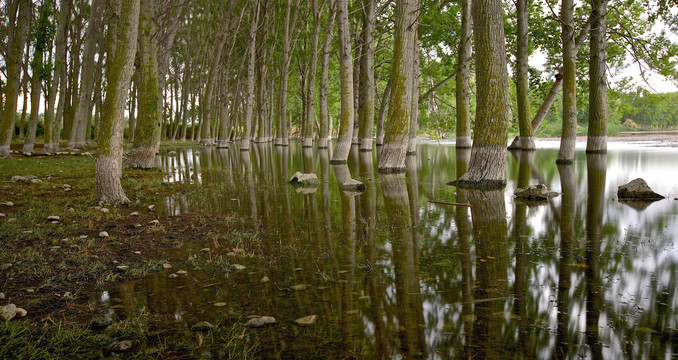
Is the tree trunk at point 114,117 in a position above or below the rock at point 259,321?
above

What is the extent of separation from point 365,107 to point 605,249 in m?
15.8

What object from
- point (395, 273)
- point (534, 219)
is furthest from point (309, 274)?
point (534, 219)

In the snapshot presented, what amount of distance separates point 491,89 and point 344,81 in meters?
8.28

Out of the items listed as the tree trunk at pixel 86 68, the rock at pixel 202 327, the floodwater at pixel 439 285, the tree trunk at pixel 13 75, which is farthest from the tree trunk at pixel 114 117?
the tree trunk at pixel 86 68

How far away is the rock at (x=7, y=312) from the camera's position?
3.03 metres

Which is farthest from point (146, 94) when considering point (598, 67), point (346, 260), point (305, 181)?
point (598, 67)

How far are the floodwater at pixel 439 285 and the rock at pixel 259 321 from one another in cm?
5

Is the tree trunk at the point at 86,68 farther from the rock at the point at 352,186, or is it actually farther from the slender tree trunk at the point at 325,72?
the rock at the point at 352,186

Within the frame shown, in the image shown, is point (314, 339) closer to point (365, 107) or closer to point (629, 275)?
point (629, 275)

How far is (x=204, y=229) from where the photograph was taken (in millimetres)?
5996

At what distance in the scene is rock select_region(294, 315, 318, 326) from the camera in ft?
9.68

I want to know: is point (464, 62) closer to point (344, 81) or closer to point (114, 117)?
point (344, 81)

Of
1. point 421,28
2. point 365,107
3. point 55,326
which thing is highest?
point 421,28

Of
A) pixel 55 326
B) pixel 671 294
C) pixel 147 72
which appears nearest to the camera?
pixel 55 326
